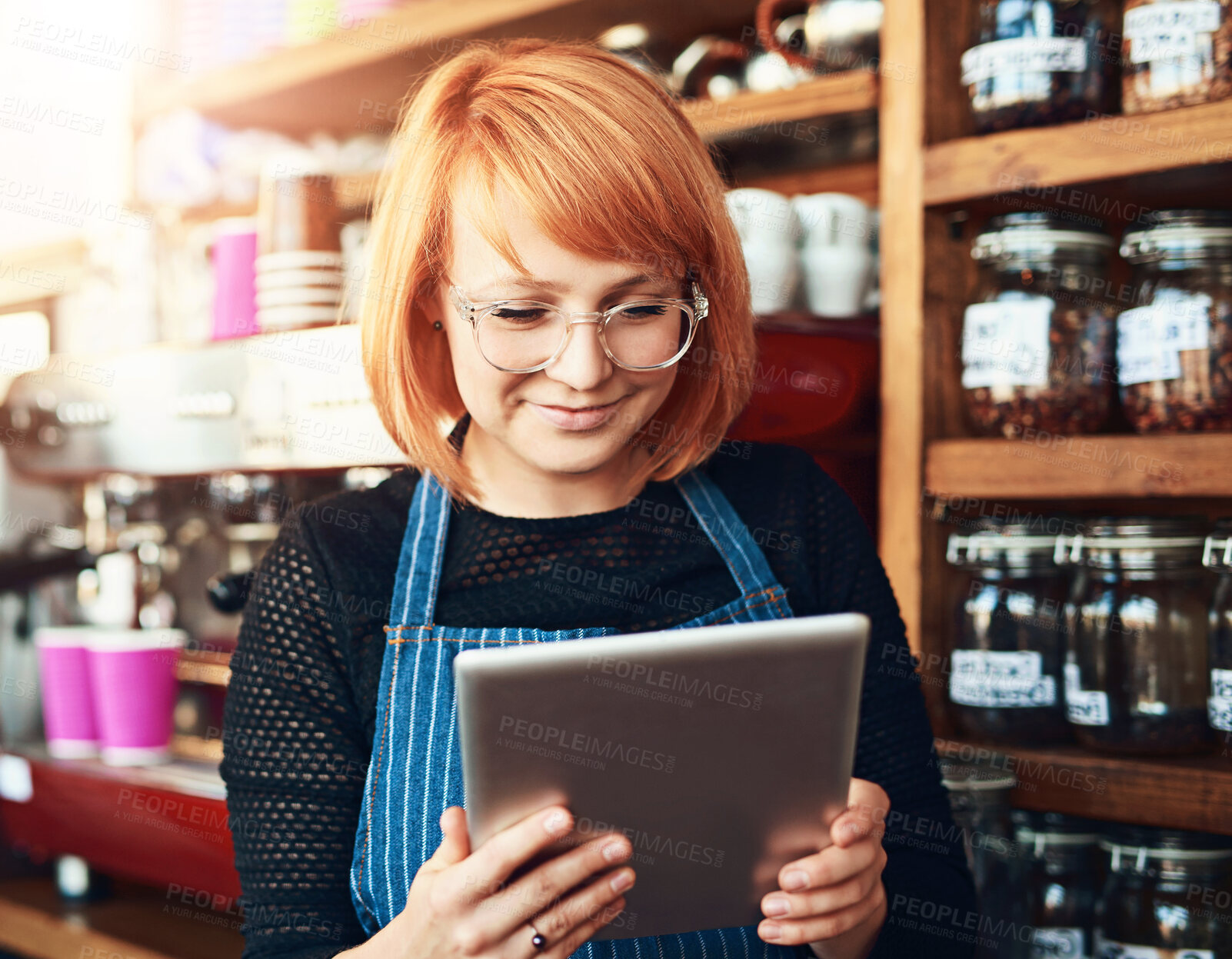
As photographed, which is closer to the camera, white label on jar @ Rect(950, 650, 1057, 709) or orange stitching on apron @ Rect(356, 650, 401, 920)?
orange stitching on apron @ Rect(356, 650, 401, 920)

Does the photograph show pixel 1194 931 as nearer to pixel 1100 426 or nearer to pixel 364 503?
pixel 1100 426

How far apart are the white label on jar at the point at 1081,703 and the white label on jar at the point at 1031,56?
61cm

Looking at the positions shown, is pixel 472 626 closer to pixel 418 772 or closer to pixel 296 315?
pixel 418 772

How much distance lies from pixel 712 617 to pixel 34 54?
2.30 m

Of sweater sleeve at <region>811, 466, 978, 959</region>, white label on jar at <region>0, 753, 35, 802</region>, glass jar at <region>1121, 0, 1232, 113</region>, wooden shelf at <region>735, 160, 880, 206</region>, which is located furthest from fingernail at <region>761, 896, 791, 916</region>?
white label on jar at <region>0, 753, 35, 802</region>

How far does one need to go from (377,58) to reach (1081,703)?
1.46 m

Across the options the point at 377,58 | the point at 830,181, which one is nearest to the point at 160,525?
the point at 377,58

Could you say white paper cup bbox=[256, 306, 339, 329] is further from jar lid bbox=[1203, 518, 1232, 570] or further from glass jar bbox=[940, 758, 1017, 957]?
jar lid bbox=[1203, 518, 1232, 570]

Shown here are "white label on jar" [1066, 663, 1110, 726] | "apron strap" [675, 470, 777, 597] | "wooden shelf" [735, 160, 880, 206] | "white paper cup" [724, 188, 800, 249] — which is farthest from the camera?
"wooden shelf" [735, 160, 880, 206]

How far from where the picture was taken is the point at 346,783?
944mm

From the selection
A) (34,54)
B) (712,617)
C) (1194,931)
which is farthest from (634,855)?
(34,54)

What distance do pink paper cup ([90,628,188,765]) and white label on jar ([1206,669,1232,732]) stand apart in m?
1.35

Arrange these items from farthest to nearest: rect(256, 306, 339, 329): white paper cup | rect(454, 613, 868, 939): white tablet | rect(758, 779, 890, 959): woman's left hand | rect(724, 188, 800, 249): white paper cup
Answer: rect(256, 306, 339, 329): white paper cup, rect(724, 188, 800, 249): white paper cup, rect(758, 779, 890, 959): woman's left hand, rect(454, 613, 868, 939): white tablet

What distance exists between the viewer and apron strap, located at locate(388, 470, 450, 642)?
0.97 m
